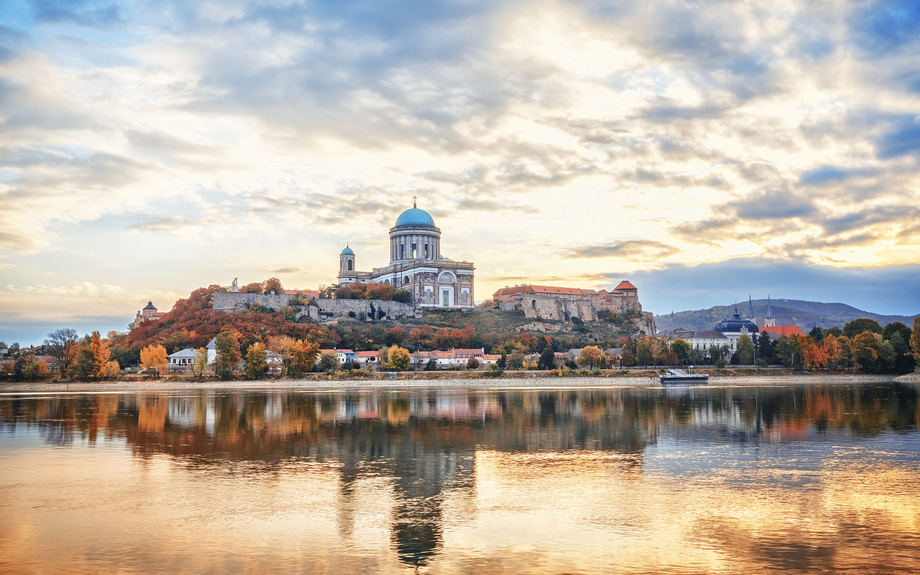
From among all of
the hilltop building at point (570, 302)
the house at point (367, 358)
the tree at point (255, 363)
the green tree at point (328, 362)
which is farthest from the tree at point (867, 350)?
the tree at point (255, 363)

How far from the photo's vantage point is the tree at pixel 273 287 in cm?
8419

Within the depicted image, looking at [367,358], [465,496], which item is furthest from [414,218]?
[465,496]

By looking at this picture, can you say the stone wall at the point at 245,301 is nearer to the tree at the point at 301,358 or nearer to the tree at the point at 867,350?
the tree at the point at 301,358

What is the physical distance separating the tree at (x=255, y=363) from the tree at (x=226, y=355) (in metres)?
1.25

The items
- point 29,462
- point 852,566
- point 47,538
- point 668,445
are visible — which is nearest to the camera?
point 852,566

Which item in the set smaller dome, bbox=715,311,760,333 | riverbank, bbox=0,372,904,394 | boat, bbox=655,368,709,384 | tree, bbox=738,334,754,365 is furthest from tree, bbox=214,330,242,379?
smaller dome, bbox=715,311,760,333

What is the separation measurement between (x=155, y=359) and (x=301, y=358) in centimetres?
1306

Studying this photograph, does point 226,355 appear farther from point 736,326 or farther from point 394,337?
point 736,326

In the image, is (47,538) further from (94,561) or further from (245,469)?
(245,469)

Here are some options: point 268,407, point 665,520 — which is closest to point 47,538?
point 665,520

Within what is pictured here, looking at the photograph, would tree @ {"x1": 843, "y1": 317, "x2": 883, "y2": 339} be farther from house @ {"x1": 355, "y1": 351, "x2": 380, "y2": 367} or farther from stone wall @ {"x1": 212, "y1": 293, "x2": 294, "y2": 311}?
stone wall @ {"x1": 212, "y1": 293, "x2": 294, "y2": 311}

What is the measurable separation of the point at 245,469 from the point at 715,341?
3241 inches

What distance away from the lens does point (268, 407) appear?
36.1 metres

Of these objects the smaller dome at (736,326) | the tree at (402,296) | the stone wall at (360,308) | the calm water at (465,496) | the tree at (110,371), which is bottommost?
the calm water at (465,496)
